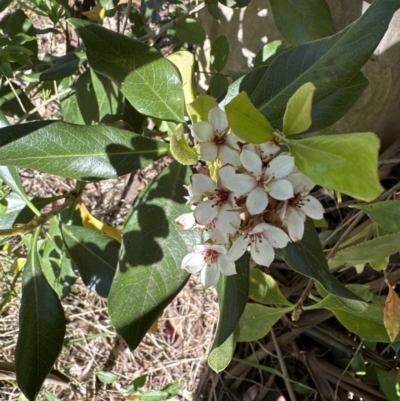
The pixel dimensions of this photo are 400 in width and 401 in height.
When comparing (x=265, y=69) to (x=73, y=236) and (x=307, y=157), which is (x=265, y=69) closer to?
(x=307, y=157)

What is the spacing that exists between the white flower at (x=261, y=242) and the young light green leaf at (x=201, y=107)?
16 centimetres

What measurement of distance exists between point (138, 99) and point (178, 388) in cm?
99

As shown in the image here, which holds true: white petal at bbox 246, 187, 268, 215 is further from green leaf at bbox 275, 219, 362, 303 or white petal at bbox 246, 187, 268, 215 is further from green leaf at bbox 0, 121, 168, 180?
green leaf at bbox 0, 121, 168, 180

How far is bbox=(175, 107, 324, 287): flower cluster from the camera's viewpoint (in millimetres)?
518

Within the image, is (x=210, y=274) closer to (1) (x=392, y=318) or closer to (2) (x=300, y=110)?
(2) (x=300, y=110)

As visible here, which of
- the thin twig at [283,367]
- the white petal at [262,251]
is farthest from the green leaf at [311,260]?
the thin twig at [283,367]

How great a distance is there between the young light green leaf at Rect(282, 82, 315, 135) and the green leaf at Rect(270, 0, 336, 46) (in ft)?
1.63

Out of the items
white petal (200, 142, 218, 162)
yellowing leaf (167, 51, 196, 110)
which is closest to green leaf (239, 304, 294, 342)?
yellowing leaf (167, 51, 196, 110)

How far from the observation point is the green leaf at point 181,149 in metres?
0.57

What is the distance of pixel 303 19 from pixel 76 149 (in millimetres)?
486

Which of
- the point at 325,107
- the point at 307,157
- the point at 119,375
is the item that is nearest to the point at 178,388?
the point at 119,375

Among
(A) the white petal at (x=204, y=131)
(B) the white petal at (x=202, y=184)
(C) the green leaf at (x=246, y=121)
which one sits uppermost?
(C) the green leaf at (x=246, y=121)

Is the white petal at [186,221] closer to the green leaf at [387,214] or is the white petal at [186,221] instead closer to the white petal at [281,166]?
the white petal at [281,166]

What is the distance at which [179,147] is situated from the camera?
581mm
